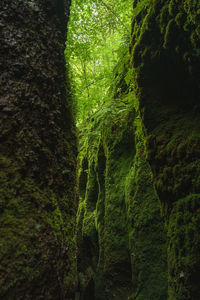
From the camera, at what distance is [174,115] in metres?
3.12

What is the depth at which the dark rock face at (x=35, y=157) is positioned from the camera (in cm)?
141

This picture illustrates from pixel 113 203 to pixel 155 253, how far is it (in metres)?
1.99

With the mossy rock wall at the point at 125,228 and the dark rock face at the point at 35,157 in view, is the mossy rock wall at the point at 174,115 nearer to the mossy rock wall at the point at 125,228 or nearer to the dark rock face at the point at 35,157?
the mossy rock wall at the point at 125,228

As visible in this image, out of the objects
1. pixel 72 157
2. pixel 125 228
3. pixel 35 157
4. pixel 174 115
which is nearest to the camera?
pixel 35 157

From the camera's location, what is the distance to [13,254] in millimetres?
1333

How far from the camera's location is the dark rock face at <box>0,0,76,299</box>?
141 centimetres

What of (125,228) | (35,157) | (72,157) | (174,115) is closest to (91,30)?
(174,115)

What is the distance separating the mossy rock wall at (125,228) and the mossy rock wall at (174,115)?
92 centimetres

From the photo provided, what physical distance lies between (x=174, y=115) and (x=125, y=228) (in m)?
3.23

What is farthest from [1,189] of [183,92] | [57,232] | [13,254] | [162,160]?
[183,92]

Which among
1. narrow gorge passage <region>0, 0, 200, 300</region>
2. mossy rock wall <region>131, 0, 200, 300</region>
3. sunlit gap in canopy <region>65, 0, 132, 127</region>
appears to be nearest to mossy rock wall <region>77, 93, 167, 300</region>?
narrow gorge passage <region>0, 0, 200, 300</region>

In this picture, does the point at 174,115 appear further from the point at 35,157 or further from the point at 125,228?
the point at 125,228

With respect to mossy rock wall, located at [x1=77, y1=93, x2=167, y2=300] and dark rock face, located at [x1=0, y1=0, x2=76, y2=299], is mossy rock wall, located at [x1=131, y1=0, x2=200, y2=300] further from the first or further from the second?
dark rock face, located at [x1=0, y1=0, x2=76, y2=299]

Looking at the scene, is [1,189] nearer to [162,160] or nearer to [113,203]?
[162,160]
